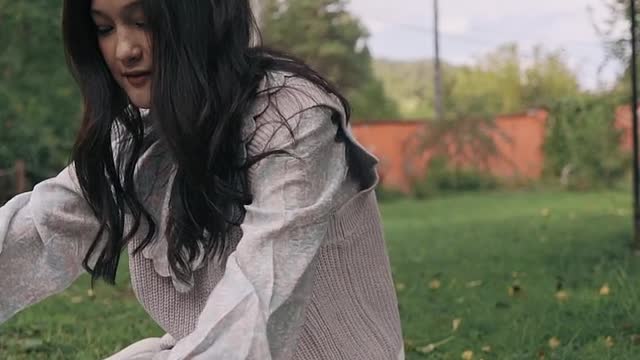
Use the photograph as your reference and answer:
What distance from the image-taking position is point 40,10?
7.29 m

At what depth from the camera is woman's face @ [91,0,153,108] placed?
1.30 metres

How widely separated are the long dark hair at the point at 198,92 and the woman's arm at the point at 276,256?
0.20 ft

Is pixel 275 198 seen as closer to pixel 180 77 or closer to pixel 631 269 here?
pixel 180 77

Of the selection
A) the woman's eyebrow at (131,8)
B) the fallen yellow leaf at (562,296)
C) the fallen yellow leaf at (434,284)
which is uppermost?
the woman's eyebrow at (131,8)

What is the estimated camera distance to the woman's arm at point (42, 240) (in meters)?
1.60

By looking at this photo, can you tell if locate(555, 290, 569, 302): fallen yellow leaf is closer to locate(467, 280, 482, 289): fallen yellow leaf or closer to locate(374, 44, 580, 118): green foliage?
locate(467, 280, 482, 289): fallen yellow leaf

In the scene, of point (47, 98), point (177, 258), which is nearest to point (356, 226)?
point (177, 258)

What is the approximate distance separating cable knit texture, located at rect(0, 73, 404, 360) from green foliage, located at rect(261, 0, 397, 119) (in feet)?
53.0

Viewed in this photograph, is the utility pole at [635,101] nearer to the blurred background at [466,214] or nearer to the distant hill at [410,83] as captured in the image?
the blurred background at [466,214]

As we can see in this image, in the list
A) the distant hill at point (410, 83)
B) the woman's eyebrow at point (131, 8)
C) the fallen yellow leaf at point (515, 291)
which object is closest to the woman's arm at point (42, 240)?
the woman's eyebrow at point (131, 8)

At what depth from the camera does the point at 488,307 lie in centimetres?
461

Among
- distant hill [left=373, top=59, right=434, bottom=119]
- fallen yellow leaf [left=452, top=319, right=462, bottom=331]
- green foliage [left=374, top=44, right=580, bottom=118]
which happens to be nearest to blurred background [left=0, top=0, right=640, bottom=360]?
fallen yellow leaf [left=452, top=319, right=462, bottom=331]

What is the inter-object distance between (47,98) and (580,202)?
8130 millimetres

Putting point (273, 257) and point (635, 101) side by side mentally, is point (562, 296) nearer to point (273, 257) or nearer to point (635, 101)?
point (635, 101)
